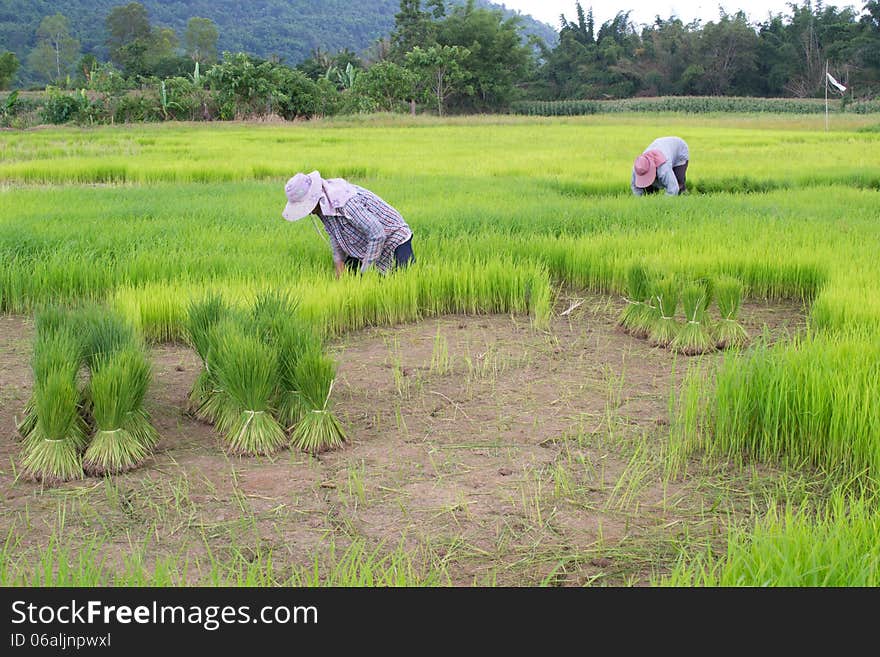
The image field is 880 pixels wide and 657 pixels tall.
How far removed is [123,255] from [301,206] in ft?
4.92

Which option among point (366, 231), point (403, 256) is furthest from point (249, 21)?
point (366, 231)

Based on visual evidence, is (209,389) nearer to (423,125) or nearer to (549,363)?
(549,363)

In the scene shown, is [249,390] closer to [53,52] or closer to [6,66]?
[6,66]

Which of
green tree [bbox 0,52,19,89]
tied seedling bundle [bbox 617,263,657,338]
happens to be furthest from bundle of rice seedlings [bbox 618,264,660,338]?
green tree [bbox 0,52,19,89]

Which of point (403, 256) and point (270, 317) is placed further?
Answer: point (403, 256)

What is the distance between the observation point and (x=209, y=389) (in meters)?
3.42

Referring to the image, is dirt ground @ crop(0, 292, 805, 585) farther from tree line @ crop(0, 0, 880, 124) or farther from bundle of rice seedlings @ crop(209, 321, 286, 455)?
tree line @ crop(0, 0, 880, 124)

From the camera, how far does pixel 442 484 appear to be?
2.76 m

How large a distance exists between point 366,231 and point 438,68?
3528 centimetres

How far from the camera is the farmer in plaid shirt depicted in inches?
185

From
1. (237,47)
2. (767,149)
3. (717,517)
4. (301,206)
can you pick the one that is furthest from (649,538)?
(237,47)

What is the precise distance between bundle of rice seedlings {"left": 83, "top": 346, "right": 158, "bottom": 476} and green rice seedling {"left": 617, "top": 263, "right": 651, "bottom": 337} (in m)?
2.43

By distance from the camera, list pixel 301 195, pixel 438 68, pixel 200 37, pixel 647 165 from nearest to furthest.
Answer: pixel 301 195 < pixel 647 165 < pixel 438 68 < pixel 200 37

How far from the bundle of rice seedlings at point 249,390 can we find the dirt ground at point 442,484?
0.21 ft
